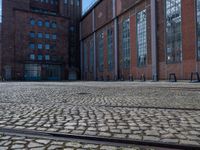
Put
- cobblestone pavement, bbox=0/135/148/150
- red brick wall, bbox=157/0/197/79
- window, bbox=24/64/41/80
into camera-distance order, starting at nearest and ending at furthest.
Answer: cobblestone pavement, bbox=0/135/148/150
red brick wall, bbox=157/0/197/79
window, bbox=24/64/41/80

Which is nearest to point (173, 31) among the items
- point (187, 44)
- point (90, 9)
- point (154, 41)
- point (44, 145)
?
Answer: point (187, 44)

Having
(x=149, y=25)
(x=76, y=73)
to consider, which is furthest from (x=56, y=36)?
(x=149, y=25)

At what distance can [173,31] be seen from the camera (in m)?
29.0

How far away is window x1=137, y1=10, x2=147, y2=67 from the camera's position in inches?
1359

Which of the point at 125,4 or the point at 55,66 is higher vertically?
the point at 125,4

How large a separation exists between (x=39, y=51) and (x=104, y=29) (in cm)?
1936

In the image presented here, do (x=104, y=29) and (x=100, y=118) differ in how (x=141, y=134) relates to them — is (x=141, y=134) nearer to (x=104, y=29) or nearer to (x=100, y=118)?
(x=100, y=118)

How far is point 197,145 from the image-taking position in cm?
285

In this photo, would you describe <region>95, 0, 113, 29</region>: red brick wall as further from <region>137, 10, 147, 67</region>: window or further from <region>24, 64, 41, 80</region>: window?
<region>24, 64, 41, 80</region>: window

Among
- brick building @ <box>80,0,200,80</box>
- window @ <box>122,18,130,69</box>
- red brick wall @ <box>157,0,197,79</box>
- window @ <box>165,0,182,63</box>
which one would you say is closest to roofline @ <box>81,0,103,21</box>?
brick building @ <box>80,0,200,80</box>

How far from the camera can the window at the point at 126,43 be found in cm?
3956

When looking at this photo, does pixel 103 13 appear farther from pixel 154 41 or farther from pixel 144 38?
pixel 154 41

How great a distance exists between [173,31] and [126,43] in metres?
12.3

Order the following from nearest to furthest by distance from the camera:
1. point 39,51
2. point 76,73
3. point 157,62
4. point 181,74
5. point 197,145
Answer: point 197,145 → point 181,74 → point 157,62 → point 39,51 → point 76,73
